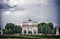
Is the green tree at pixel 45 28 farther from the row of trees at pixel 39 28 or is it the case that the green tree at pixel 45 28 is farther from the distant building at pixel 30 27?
the distant building at pixel 30 27

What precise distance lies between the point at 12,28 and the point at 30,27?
570 mm

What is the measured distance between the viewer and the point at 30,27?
553 cm

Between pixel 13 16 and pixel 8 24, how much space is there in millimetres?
291

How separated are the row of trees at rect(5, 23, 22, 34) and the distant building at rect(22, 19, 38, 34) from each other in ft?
0.50

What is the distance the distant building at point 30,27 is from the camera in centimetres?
550

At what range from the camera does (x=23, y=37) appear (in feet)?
18.2

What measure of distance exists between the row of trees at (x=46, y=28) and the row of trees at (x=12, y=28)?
0.61 m

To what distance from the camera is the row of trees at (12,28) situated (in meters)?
5.56

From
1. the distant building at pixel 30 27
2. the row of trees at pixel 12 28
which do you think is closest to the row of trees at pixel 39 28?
the row of trees at pixel 12 28

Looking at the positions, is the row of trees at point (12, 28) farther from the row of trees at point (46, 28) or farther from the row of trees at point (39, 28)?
the row of trees at point (46, 28)

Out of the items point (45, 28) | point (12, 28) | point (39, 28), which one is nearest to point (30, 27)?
point (39, 28)

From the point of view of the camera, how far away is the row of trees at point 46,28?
549 cm

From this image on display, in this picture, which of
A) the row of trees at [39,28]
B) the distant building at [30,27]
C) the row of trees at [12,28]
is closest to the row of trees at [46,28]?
the row of trees at [39,28]

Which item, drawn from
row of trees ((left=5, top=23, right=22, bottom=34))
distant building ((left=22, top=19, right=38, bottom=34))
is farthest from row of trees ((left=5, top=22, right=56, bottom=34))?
distant building ((left=22, top=19, right=38, bottom=34))
